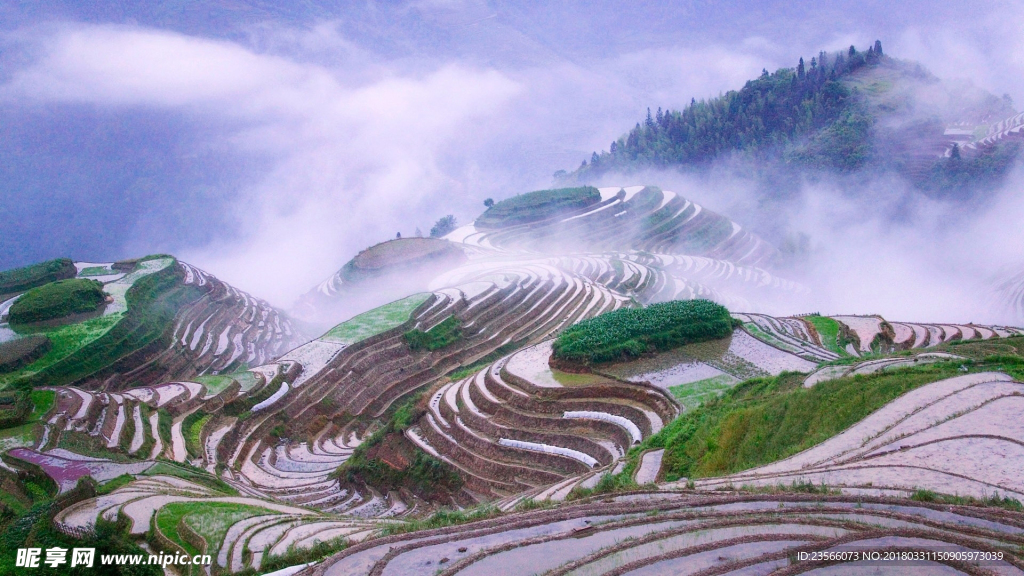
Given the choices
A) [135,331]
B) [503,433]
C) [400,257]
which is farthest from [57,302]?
[400,257]

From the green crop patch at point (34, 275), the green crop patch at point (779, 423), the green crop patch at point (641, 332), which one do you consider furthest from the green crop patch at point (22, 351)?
the green crop patch at point (779, 423)

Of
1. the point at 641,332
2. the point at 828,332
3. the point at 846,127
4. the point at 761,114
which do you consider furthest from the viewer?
the point at 761,114

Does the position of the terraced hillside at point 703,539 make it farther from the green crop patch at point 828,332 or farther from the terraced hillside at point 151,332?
the terraced hillside at point 151,332

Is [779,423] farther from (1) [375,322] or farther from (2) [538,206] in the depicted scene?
(2) [538,206]

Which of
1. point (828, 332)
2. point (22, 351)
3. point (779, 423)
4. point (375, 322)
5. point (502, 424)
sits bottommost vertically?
point (779, 423)

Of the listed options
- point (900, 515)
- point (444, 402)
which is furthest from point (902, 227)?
point (900, 515)

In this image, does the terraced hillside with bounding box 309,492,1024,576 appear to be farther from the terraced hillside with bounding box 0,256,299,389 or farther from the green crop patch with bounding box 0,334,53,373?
the green crop patch with bounding box 0,334,53,373

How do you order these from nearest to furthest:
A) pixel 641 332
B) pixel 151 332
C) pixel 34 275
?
pixel 641 332
pixel 151 332
pixel 34 275
